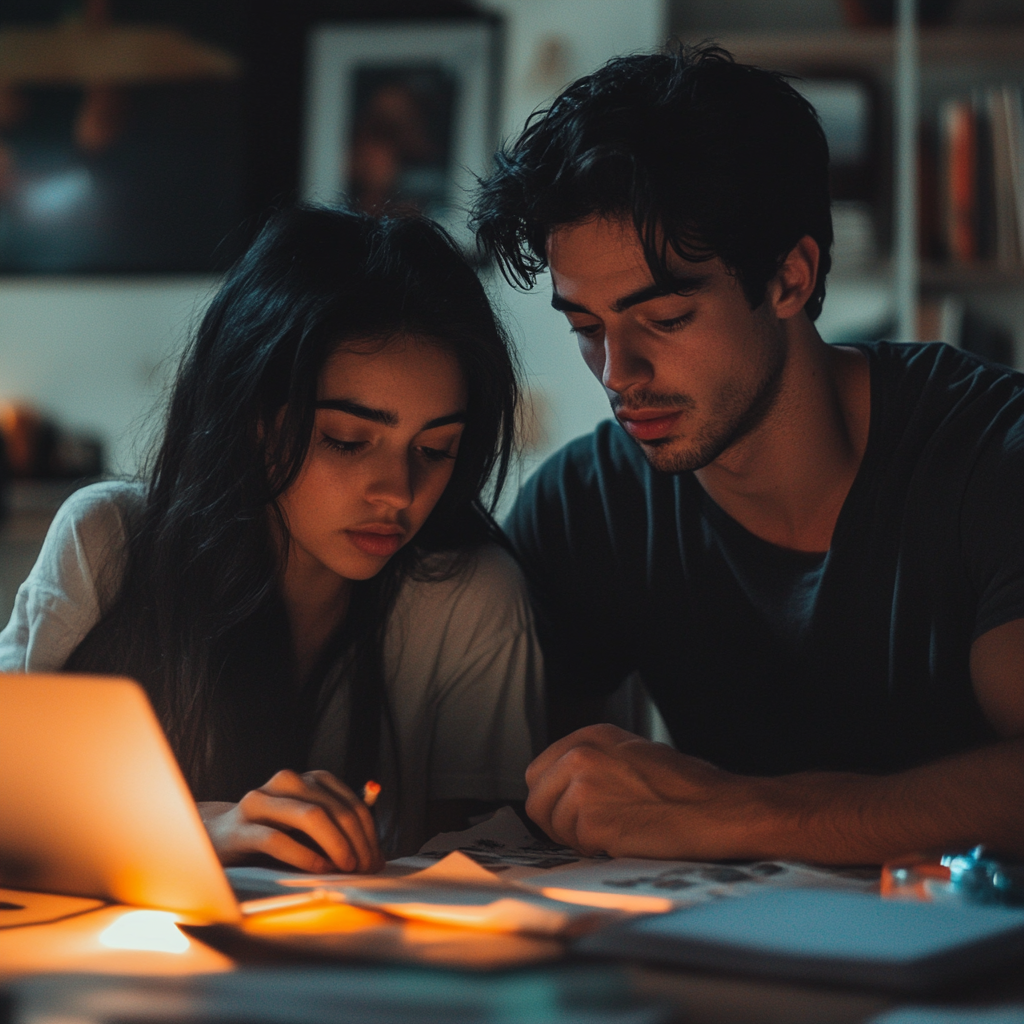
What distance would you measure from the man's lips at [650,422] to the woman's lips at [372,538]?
27 centimetres

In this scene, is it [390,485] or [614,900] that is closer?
[614,900]

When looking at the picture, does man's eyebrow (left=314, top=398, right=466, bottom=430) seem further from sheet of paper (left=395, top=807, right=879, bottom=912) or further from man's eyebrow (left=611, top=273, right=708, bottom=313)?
sheet of paper (left=395, top=807, right=879, bottom=912)

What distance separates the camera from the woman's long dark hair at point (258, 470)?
1207 mm

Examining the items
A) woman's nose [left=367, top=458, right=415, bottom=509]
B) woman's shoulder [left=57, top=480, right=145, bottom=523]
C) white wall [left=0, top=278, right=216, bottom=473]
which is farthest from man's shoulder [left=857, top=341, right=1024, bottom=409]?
white wall [left=0, top=278, right=216, bottom=473]

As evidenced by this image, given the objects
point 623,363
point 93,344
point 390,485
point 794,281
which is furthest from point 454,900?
point 93,344

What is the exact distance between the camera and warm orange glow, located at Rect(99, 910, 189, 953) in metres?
0.64

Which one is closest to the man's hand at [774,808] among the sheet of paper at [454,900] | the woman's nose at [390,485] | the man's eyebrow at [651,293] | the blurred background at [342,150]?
the sheet of paper at [454,900]

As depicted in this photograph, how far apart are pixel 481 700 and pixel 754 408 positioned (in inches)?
17.2

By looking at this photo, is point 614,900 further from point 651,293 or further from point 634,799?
point 651,293

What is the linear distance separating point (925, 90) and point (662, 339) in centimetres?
190

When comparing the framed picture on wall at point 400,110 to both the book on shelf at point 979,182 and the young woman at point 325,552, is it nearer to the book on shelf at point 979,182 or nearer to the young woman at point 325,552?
the book on shelf at point 979,182

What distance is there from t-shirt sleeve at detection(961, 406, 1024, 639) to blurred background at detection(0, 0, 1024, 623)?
4.84ft

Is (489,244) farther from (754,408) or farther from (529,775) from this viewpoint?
(529,775)

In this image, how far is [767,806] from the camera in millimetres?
883
